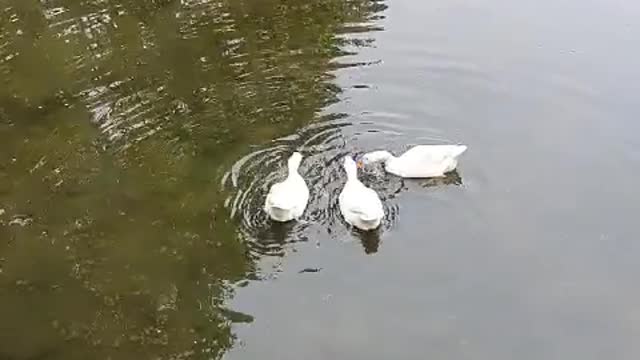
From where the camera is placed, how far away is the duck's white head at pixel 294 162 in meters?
7.49

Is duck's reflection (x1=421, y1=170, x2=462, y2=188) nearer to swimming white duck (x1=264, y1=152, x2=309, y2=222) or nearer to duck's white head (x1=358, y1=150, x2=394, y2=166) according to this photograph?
duck's white head (x1=358, y1=150, x2=394, y2=166)

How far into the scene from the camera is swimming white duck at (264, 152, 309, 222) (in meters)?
7.06

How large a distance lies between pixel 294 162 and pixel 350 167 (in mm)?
425

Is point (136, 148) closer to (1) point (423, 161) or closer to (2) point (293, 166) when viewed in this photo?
(2) point (293, 166)

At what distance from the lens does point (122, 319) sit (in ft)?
21.4

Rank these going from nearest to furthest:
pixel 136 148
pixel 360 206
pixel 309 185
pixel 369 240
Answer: pixel 360 206, pixel 369 240, pixel 309 185, pixel 136 148

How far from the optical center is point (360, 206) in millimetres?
7051

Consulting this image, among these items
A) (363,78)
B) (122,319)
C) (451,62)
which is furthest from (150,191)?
(451,62)

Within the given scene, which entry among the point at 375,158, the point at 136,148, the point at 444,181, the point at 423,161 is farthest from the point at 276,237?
the point at 136,148

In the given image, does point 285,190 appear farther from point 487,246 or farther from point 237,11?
point 237,11

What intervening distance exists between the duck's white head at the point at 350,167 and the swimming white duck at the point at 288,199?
356mm

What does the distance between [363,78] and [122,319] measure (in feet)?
12.0

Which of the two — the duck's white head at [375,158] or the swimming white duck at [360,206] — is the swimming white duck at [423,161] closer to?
the duck's white head at [375,158]

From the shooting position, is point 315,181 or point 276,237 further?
point 315,181
